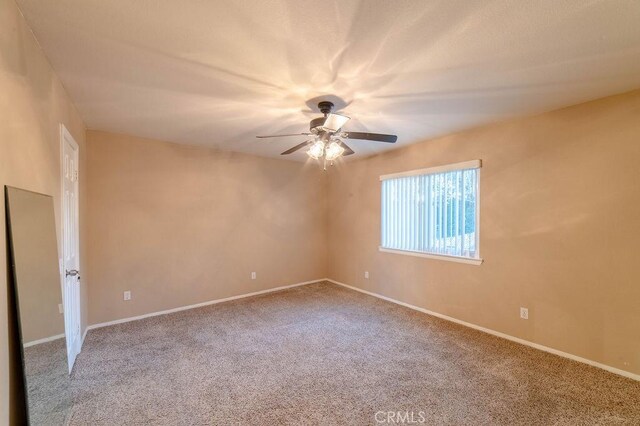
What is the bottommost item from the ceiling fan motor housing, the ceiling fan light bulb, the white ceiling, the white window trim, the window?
the window

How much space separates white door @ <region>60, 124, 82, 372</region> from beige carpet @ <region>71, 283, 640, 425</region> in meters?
0.29

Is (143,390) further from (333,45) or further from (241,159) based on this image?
(241,159)

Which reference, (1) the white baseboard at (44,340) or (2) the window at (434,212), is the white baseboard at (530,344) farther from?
(1) the white baseboard at (44,340)

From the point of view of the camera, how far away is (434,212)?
3.87 metres

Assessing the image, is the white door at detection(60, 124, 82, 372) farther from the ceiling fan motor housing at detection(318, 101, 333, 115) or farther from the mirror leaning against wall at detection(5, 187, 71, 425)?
the ceiling fan motor housing at detection(318, 101, 333, 115)

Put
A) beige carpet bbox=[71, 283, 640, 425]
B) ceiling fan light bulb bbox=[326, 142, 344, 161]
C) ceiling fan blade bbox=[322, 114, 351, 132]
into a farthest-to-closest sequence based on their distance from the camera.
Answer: ceiling fan light bulb bbox=[326, 142, 344, 161], ceiling fan blade bbox=[322, 114, 351, 132], beige carpet bbox=[71, 283, 640, 425]

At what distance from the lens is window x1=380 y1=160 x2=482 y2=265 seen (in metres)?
3.49

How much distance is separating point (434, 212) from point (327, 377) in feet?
8.24

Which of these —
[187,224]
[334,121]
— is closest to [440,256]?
[334,121]

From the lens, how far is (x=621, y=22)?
5.00 feet

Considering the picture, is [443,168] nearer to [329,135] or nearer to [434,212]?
[434,212]

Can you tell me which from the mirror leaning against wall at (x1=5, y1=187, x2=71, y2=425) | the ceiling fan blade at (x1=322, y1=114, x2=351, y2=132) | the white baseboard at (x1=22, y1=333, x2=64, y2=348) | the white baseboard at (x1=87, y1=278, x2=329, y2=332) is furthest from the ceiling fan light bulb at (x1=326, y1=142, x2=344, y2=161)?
the white baseboard at (x1=87, y1=278, x2=329, y2=332)

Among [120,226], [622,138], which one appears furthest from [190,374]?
[622,138]

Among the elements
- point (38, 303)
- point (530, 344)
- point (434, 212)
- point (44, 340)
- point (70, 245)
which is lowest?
point (530, 344)
